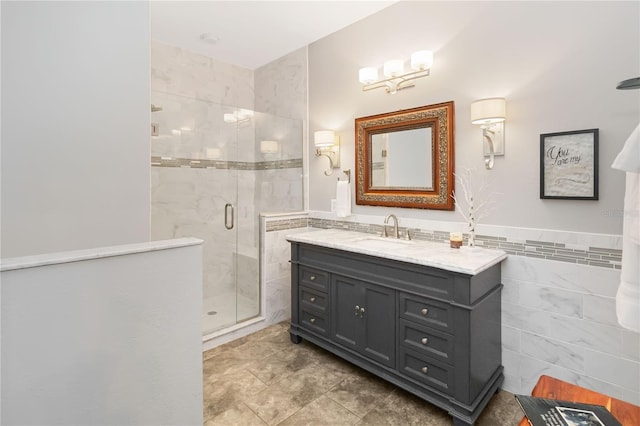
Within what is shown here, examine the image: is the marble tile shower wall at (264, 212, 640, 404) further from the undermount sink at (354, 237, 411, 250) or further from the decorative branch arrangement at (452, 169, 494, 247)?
the undermount sink at (354, 237, 411, 250)

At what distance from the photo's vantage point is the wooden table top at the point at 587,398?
94 centimetres

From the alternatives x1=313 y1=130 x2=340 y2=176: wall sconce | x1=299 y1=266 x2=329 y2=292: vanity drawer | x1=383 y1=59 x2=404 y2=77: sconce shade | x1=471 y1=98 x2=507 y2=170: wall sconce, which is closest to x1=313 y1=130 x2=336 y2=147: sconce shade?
x1=313 y1=130 x2=340 y2=176: wall sconce

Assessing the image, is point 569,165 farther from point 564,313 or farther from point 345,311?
point 345,311

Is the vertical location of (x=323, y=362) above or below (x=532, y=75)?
below

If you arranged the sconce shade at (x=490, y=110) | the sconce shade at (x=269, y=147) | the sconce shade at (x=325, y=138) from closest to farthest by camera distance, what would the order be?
the sconce shade at (x=490, y=110) < the sconce shade at (x=325, y=138) < the sconce shade at (x=269, y=147)

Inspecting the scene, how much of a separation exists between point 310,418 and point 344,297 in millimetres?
760

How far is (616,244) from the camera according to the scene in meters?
1.69

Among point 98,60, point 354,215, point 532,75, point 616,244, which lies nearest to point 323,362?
point 354,215

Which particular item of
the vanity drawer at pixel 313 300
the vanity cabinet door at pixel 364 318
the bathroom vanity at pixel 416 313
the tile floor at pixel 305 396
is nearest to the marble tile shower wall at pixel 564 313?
the bathroom vanity at pixel 416 313

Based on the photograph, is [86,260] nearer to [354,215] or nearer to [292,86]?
[354,215]

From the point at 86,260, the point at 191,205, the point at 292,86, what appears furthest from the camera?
the point at 292,86

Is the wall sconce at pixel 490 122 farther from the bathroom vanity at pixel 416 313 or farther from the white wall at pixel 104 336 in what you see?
the white wall at pixel 104 336

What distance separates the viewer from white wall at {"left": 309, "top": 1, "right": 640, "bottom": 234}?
1699 millimetres

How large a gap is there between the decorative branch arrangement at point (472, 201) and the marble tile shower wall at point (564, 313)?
111mm
